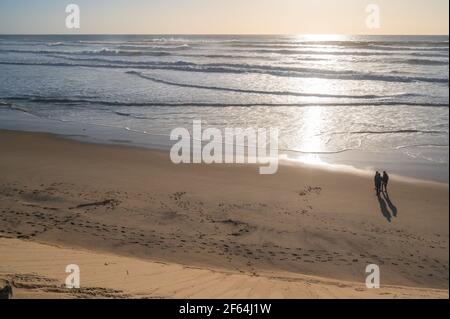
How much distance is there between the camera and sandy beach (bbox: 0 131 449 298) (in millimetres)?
6863

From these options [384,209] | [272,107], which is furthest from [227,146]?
[272,107]

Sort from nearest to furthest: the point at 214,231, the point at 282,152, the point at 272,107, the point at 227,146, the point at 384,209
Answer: the point at 214,231 < the point at 384,209 < the point at 282,152 < the point at 227,146 < the point at 272,107

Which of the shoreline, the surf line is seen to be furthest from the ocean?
the surf line

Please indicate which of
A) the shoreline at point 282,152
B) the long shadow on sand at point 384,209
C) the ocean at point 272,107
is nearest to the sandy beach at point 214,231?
the long shadow on sand at point 384,209

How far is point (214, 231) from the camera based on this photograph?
9469 mm

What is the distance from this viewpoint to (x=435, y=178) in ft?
34.0

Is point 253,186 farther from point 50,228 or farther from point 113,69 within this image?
point 113,69

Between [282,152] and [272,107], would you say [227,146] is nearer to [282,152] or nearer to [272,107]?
[282,152]

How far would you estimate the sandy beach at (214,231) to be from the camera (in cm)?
686

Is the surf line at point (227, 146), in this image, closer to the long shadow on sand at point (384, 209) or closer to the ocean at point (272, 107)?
the ocean at point (272, 107)

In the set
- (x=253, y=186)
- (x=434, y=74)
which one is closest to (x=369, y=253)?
(x=253, y=186)

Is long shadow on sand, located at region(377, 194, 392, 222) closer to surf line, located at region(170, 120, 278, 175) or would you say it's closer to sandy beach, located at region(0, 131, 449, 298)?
sandy beach, located at region(0, 131, 449, 298)

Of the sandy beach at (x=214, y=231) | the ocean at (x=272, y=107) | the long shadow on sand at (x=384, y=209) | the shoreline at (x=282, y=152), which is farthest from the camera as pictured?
the ocean at (x=272, y=107)

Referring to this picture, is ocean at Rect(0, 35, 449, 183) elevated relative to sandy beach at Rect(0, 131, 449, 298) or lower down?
elevated
